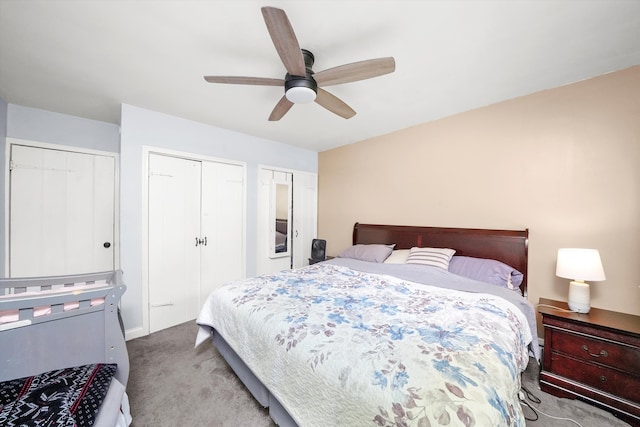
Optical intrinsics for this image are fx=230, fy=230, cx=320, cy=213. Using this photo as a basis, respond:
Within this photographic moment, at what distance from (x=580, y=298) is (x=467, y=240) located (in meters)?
0.96

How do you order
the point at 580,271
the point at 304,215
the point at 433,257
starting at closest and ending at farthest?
1. the point at 580,271
2. the point at 433,257
3. the point at 304,215

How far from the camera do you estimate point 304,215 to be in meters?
4.30

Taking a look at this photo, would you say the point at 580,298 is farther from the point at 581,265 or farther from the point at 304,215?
the point at 304,215

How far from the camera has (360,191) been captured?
3787mm

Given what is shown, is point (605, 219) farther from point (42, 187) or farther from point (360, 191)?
point (42, 187)

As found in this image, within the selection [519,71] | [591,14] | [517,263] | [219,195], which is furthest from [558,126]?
[219,195]

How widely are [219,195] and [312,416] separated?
2.84m

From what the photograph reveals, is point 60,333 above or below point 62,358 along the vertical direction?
above

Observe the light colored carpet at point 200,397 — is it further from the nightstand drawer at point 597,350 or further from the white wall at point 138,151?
the white wall at point 138,151

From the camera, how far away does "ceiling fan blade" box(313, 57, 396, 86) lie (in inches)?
55.1

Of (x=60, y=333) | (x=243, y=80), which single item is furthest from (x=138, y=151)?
(x=60, y=333)

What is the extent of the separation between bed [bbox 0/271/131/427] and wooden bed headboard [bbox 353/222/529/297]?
2918 millimetres

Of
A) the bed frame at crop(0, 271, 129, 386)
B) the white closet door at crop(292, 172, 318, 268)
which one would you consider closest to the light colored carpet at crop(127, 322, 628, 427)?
the bed frame at crop(0, 271, 129, 386)

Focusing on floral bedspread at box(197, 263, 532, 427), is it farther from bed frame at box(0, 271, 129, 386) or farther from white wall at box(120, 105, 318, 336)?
white wall at box(120, 105, 318, 336)
